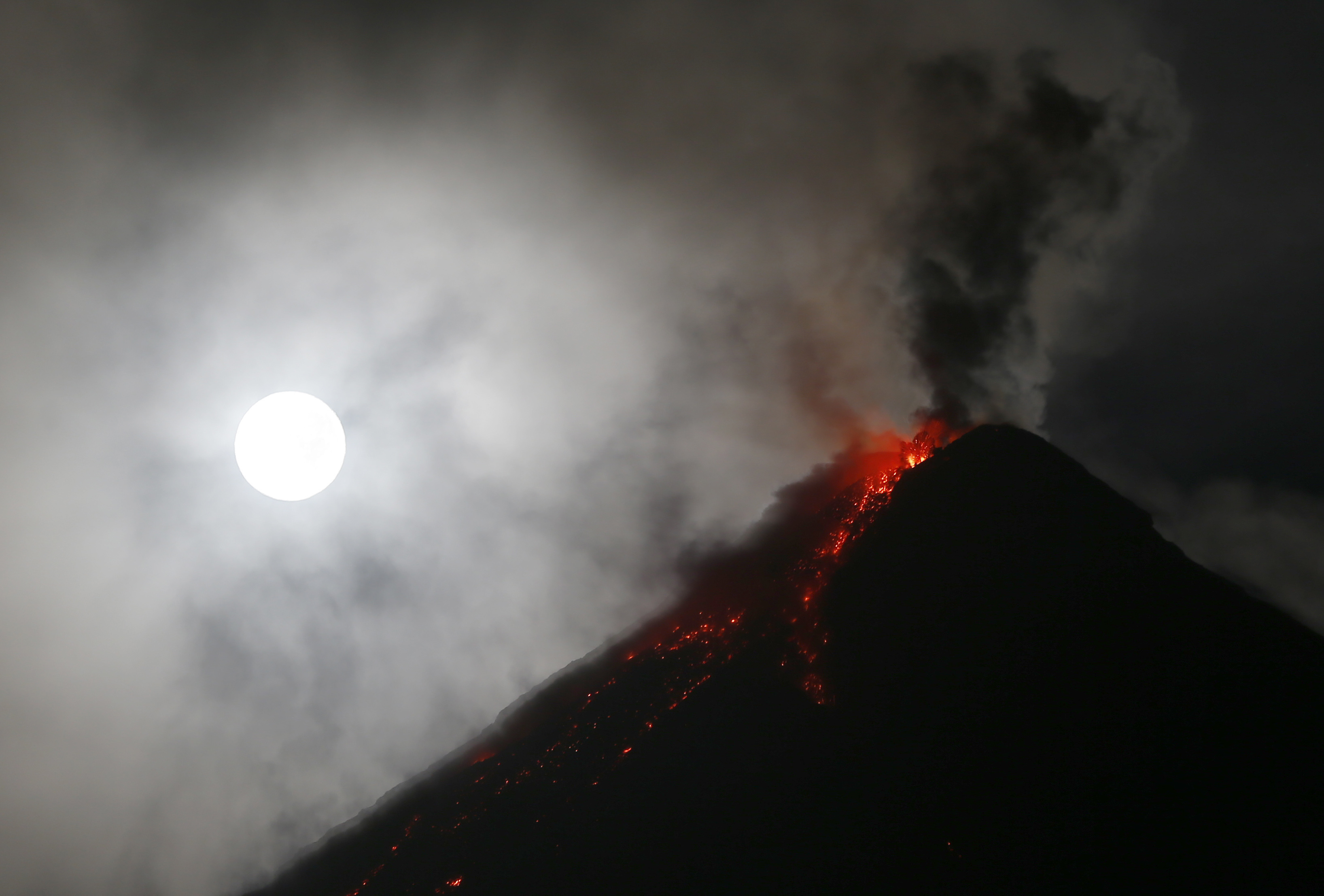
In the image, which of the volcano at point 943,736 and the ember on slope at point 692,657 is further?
the ember on slope at point 692,657

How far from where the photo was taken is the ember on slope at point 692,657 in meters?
35.4

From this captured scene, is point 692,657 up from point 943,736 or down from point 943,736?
up

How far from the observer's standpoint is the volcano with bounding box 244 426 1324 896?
2314cm

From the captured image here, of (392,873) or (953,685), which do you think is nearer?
(953,685)

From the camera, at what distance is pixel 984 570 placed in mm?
33562

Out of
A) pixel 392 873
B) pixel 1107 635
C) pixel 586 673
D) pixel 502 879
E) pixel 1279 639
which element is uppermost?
pixel 586 673

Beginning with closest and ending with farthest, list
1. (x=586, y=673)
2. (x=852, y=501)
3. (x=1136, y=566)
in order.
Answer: (x=1136, y=566)
(x=852, y=501)
(x=586, y=673)

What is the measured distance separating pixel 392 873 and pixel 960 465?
38.9 metres

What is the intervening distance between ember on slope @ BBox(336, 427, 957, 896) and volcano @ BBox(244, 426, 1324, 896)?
200 millimetres

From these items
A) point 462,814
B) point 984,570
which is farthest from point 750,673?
point 462,814

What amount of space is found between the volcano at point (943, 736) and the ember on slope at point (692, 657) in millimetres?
200

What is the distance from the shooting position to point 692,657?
132 ft

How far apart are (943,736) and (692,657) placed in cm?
1576

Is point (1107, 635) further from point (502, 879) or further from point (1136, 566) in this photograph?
point (502, 879)
